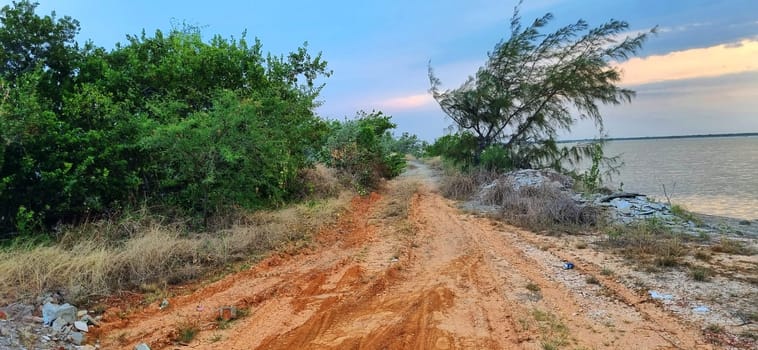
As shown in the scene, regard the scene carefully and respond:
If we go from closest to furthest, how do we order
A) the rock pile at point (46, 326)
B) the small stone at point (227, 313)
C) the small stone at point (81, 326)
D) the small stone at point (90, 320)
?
the rock pile at point (46, 326) < the small stone at point (81, 326) < the small stone at point (90, 320) < the small stone at point (227, 313)

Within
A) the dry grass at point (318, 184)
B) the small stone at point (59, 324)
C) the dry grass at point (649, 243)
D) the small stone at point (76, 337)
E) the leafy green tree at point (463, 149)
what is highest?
the leafy green tree at point (463, 149)

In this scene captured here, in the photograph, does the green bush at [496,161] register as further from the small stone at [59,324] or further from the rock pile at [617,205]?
the small stone at [59,324]

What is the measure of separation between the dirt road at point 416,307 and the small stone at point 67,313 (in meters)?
0.34

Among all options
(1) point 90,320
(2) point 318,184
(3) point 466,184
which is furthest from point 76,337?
(3) point 466,184

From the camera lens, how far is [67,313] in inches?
171

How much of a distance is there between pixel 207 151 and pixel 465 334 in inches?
210

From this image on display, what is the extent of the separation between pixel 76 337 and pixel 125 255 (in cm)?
169

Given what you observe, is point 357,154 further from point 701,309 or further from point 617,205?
point 701,309

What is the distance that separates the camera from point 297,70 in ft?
37.2

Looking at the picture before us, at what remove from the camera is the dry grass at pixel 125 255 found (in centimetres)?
500

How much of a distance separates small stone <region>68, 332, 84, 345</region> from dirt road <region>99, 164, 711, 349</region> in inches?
6.7

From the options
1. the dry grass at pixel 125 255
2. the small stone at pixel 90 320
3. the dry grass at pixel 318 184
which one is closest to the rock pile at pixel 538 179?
the dry grass at pixel 318 184

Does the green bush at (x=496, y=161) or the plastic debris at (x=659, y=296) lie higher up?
the green bush at (x=496, y=161)

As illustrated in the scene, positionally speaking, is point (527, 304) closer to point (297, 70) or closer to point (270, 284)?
point (270, 284)
